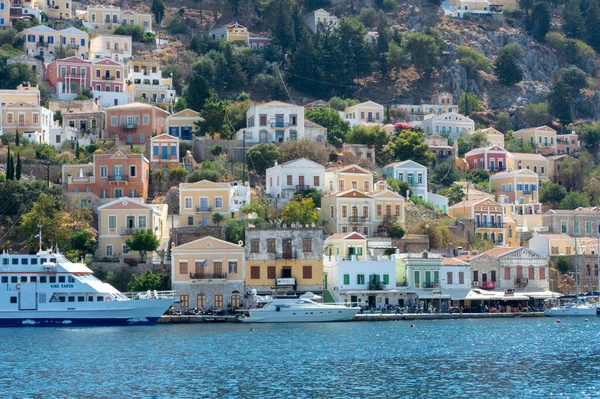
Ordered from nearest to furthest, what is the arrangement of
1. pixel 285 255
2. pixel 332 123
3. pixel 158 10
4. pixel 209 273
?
1. pixel 209 273
2. pixel 285 255
3. pixel 332 123
4. pixel 158 10

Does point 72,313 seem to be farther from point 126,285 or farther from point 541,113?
point 541,113

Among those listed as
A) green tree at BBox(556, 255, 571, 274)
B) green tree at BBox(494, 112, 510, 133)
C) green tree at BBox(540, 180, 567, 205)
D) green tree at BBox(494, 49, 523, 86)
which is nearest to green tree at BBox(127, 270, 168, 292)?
green tree at BBox(556, 255, 571, 274)

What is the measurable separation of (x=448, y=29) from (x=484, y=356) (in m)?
Result: 94.2

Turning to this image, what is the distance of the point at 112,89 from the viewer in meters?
114

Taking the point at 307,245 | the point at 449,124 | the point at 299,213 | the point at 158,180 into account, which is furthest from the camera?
the point at 449,124

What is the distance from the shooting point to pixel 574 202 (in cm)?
10969

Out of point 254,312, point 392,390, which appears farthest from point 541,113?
point 392,390

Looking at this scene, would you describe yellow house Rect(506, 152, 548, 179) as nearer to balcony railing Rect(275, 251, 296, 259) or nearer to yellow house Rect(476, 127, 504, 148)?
yellow house Rect(476, 127, 504, 148)

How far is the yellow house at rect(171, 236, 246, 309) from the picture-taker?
3091 inches

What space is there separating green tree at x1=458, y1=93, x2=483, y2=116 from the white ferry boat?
212ft

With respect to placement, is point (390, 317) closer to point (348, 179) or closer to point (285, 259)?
point (285, 259)

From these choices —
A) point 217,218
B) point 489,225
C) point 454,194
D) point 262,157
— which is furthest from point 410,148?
point 217,218

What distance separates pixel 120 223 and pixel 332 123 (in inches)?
1292

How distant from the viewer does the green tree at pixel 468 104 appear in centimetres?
13200
